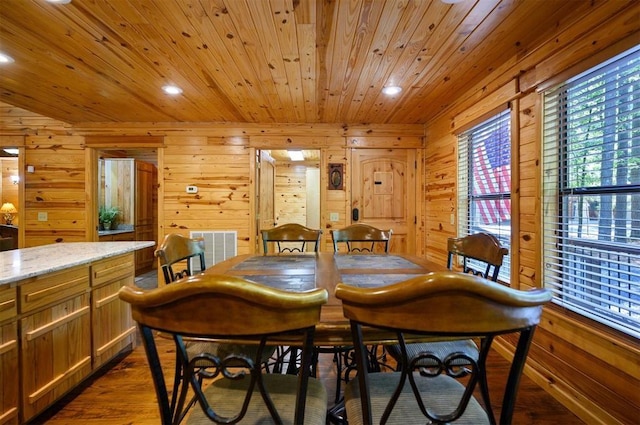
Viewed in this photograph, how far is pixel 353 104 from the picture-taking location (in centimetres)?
327

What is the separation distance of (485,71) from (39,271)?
335 cm

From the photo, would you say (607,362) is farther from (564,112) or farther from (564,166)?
(564,112)

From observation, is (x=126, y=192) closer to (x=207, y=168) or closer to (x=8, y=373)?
(x=207, y=168)

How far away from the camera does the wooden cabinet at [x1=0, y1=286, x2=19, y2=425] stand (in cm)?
142

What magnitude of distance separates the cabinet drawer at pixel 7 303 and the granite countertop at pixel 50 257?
0.25ft

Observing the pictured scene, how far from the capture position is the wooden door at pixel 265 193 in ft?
13.5

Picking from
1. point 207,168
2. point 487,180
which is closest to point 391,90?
point 487,180

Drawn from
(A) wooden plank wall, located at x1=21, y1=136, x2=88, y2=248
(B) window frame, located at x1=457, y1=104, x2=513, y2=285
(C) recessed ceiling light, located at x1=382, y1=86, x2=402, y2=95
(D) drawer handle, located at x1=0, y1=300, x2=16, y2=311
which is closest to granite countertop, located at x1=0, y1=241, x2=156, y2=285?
(D) drawer handle, located at x1=0, y1=300, x2=16, y2=311

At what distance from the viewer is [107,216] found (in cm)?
509

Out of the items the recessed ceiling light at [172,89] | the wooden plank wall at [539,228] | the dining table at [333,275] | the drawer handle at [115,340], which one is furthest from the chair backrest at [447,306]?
the recessed ceiling light at [172,89]

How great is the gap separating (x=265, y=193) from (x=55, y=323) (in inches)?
115

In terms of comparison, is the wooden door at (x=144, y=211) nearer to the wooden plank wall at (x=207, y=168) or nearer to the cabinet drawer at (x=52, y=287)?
the wooden plank wall at (x=207, y=168)

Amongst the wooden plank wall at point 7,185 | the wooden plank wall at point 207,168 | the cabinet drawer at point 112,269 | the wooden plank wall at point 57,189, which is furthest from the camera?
the wooden plank wall at point 7,185

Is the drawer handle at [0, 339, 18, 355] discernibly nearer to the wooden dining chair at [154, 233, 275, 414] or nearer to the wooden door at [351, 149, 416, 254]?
the wooden dining chair at [154, 233, 275, 414]
